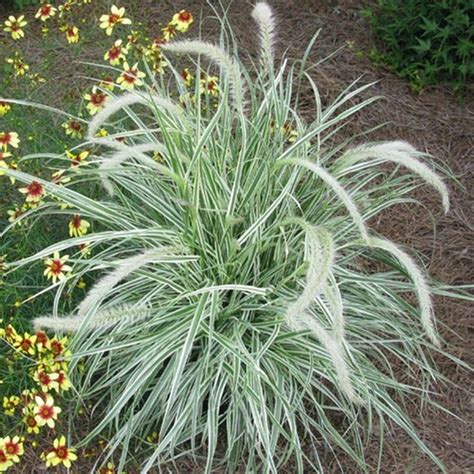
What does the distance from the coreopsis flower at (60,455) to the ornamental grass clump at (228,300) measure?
122mm

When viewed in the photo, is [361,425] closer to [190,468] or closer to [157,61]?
[190,468]

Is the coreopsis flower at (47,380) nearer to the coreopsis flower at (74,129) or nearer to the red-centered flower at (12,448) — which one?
the red-centered flower at (12,448)

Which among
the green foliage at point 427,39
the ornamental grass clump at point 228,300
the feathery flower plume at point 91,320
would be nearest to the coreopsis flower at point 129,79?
the ornamental grass clump at point 228,300

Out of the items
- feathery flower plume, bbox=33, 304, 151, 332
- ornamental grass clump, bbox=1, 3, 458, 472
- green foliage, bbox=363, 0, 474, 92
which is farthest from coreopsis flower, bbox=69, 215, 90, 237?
green foliage, bbox=363, 0, 474, 92

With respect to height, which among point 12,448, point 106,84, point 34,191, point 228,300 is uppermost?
point 34,191

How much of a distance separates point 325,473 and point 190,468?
1.49ft

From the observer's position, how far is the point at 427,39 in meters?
4.13

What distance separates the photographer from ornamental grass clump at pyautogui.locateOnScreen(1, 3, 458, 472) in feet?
8.39

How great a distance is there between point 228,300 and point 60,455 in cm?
72

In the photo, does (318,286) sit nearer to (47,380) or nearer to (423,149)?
(47,380)

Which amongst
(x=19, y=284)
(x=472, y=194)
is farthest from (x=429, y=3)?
(x=19, y=284)

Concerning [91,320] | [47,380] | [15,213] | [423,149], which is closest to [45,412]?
[47,380]

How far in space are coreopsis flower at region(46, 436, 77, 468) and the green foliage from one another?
8.45ft

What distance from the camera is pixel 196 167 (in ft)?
8.77
